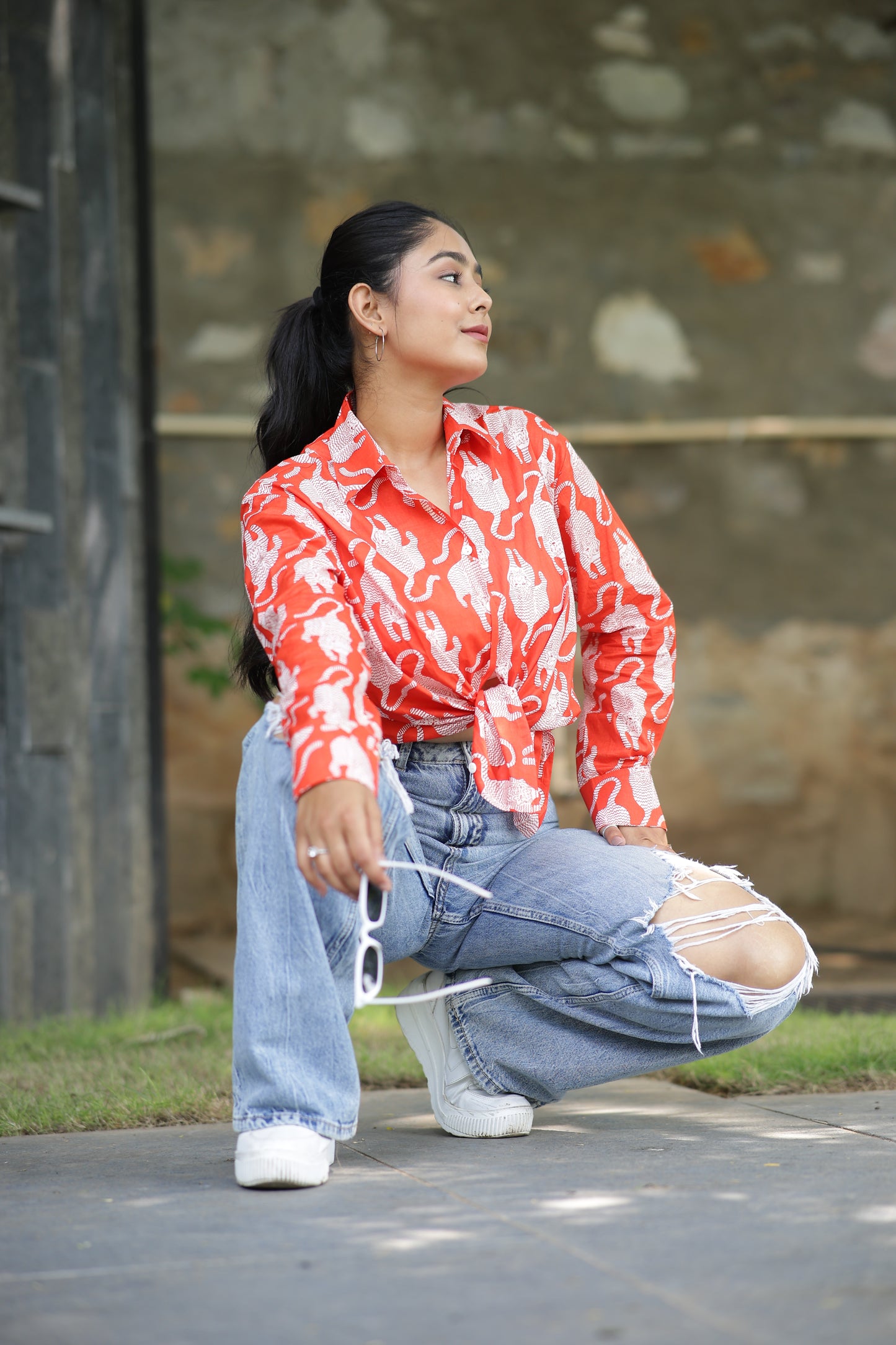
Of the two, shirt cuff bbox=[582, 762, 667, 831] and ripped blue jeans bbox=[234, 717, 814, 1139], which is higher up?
shirt cuff bbox=[582, 762, 667, 831]

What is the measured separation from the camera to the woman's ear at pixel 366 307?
87.6 inches

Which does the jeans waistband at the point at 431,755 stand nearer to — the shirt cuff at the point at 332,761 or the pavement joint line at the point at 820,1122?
the shirt cuff at the point at 332,761

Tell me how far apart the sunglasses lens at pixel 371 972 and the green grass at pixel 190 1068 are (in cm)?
42

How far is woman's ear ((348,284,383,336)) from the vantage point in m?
2.22

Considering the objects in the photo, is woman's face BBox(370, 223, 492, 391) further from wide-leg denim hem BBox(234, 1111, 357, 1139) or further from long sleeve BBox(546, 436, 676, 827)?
wide-leg denim hem BBox(234, 1111, 357, 1139)

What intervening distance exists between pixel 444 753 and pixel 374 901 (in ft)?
0.95

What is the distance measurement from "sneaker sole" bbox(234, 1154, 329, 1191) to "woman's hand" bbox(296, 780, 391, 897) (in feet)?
1.00

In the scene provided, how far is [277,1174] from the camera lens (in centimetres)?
169

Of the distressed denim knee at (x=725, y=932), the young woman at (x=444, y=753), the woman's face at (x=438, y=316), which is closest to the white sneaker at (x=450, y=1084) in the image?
the young woman at (x=444, y=753)

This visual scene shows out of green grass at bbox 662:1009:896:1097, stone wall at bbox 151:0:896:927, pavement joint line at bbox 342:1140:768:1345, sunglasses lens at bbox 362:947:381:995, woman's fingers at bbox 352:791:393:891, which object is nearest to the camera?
pavement joint line at bbox 342:1140:768:1345

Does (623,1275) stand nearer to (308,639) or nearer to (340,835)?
(340,835)

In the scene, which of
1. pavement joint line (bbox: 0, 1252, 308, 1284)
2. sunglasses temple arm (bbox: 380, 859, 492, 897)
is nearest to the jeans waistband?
sunglasses temple arm (bbox: 380, 859, 492, 897)

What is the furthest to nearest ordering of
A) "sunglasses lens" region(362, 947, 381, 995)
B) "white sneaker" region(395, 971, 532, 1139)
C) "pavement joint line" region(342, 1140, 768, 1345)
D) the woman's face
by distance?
1. the woman's face
2. "white sneaker" region(395, 971, 532, 1139)
3. "sunglasses lens" region(362, 947, 381, 995)
4. "pavement joint line" region(342, 1140, 768, 1345)

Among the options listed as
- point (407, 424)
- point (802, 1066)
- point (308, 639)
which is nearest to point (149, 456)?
point (407, 424)
